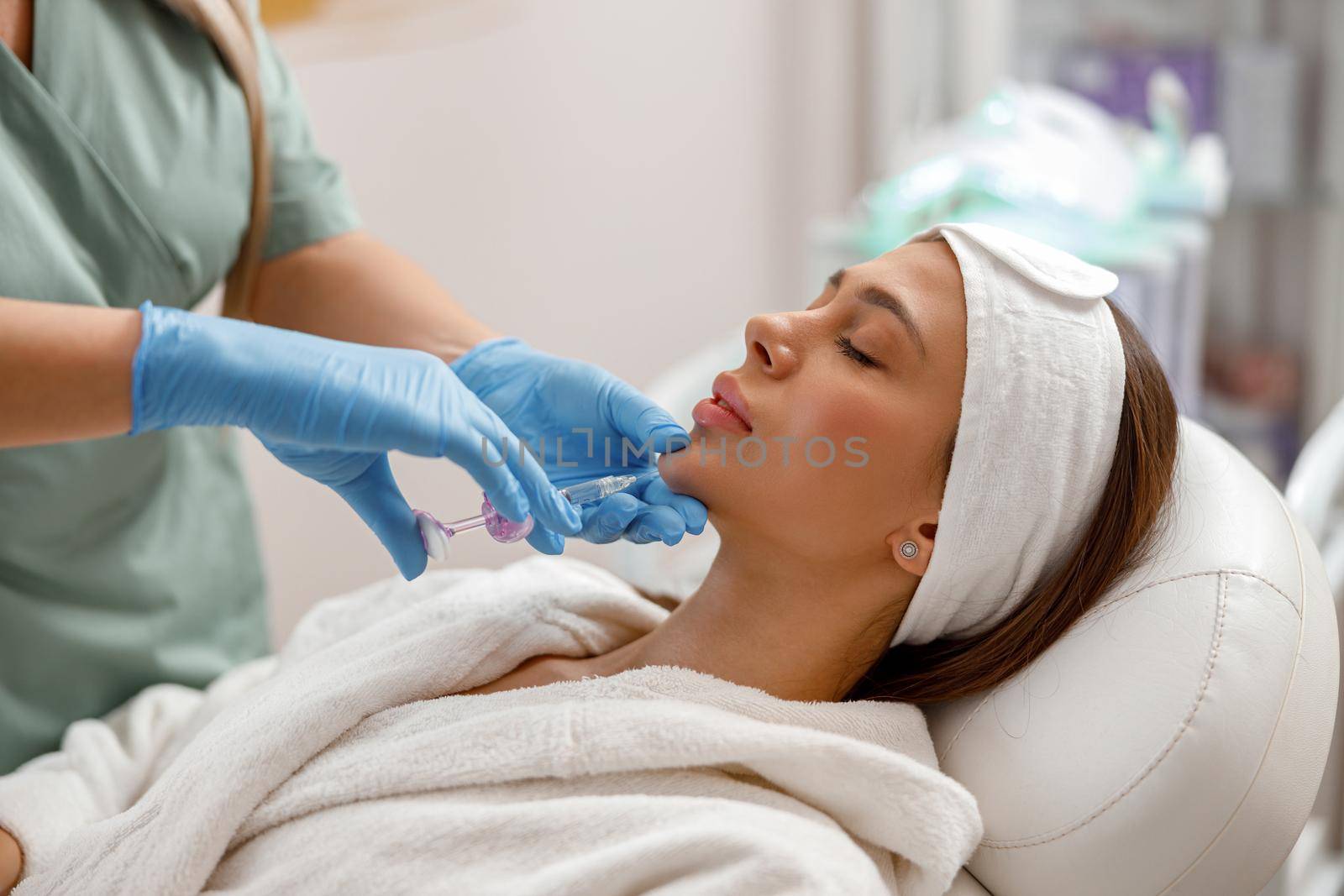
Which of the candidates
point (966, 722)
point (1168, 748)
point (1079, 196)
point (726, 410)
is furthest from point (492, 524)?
point (1079, 196)

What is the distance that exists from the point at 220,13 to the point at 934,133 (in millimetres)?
1463

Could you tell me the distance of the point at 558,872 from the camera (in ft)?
2.77

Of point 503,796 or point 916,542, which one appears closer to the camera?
point 503,796

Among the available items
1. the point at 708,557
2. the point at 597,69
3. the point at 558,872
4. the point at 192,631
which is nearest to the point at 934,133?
the point at 597,69

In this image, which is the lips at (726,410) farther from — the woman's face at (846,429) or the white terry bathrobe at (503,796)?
the white terry bathrobe at (503,796)

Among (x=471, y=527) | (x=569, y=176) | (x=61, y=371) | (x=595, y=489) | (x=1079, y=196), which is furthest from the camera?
(x=569, y=176)

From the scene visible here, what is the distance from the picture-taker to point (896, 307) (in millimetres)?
1075

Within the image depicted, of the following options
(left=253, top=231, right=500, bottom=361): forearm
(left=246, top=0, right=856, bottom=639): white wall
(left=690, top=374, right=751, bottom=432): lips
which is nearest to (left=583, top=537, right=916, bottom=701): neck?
(left=690, top=374, right=751, bottom=432): lips

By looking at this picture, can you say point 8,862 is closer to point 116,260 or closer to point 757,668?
point 116,260

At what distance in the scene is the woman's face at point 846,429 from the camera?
3.44 feet

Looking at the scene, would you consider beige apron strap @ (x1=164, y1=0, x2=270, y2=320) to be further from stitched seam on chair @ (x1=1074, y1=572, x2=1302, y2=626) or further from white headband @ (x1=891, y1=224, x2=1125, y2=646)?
stitched seam on chair @ (x1=1074, y1=572, x2=1302, y2=626)

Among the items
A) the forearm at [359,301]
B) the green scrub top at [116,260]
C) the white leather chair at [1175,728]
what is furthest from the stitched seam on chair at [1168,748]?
the green scrub top at [116,260]

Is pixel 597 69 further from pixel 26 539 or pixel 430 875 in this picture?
pixel 430 875

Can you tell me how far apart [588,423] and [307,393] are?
0.41 m
